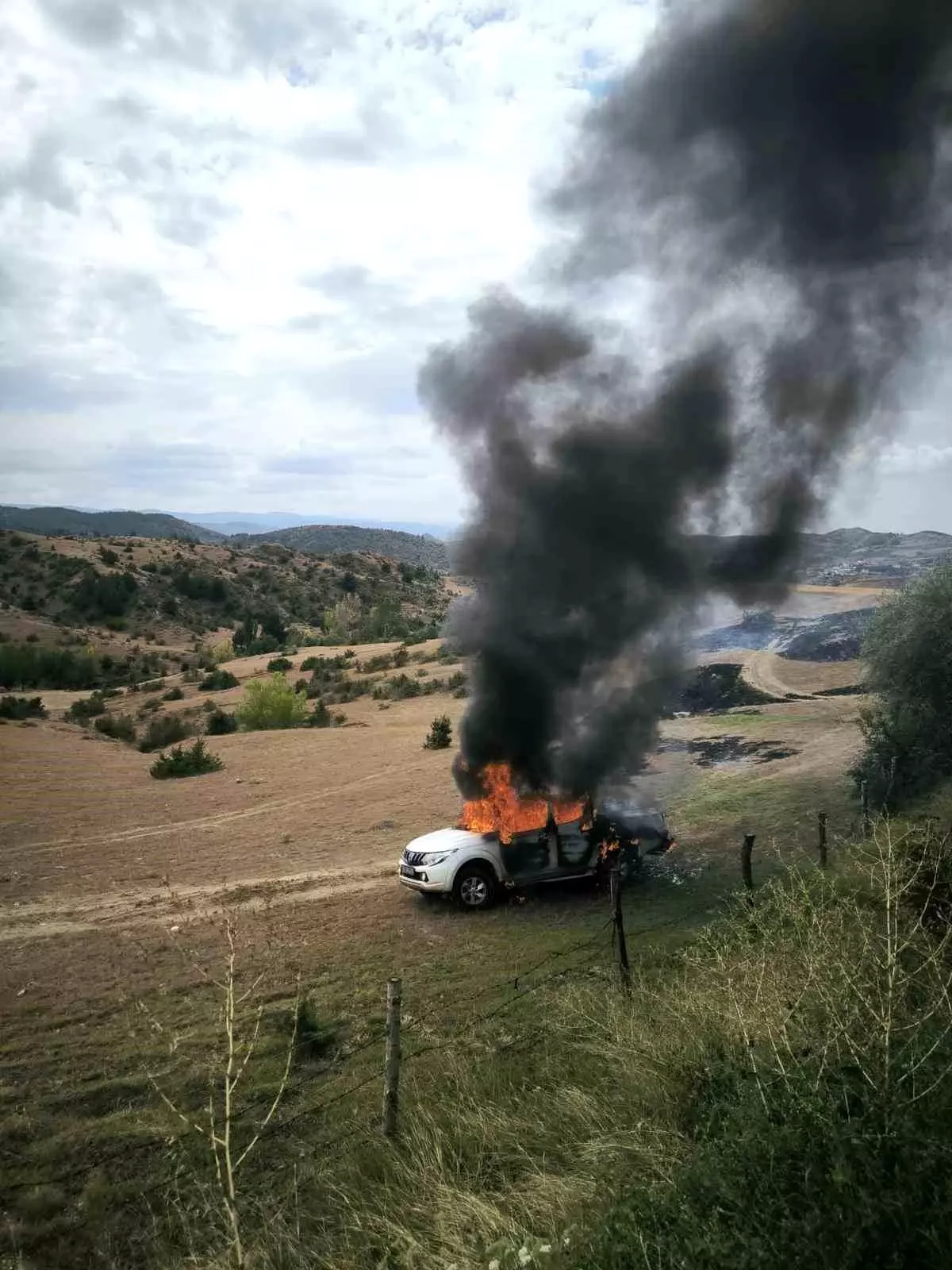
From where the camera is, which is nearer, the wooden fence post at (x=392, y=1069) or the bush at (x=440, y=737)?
the wooden fence post at (x=392, y=1069)

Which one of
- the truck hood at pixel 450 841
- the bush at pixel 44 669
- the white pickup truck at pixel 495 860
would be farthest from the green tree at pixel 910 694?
the bush at pixel 44 669

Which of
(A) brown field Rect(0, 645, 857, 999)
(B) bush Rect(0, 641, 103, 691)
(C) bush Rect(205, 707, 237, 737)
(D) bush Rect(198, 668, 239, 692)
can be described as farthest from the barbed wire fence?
(B) bush Rect(0, 641, 103, 691)

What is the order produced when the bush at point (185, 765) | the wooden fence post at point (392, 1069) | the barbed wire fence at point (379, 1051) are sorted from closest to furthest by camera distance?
1. the wooden fence post at point (392, 1069)
2. the barbed wire fence at point (379, 1051)
3. the bush at point (185, 765)

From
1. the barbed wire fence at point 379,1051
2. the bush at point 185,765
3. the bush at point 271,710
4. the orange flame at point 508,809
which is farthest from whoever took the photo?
the bush at point 271,710

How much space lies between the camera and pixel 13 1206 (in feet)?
20.4

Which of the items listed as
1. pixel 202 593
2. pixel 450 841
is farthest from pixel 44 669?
pixel 450 841

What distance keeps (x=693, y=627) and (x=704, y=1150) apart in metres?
12.9

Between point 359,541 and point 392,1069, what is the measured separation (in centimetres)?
16093

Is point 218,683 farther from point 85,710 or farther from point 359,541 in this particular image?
point 359,541

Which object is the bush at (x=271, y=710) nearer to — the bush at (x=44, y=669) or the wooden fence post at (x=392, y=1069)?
the bush at (x=44, y=669)

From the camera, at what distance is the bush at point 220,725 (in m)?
34.1

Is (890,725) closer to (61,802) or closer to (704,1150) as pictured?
(704,1150)

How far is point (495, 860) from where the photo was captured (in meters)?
12.9

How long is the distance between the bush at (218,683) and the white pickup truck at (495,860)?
34.5m
